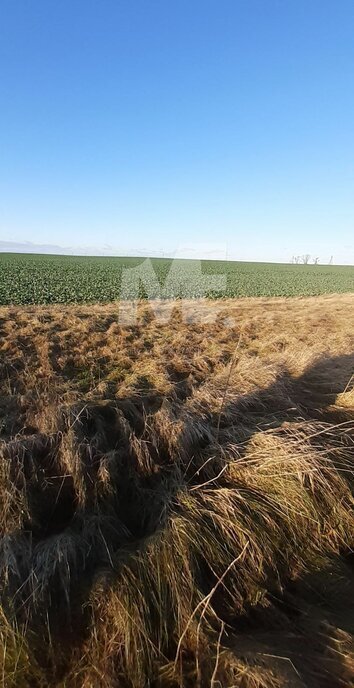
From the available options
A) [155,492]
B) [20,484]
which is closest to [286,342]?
[155,492]

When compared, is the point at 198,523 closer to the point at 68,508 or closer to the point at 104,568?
the point at 104,568

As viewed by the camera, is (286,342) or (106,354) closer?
(106,354)

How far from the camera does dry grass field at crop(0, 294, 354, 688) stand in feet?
8.48

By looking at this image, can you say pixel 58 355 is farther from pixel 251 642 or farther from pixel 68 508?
pixel 251 642

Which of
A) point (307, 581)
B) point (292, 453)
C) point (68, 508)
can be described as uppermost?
point (292, 453)

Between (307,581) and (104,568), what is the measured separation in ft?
5.84

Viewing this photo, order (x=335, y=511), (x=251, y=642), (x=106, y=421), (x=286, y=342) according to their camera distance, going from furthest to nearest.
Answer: (x=286, y=342), (x=106, y=421), (x=335, y=511), (x=251, y=642)

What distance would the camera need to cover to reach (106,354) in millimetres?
7684

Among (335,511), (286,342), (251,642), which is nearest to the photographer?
(251,642)

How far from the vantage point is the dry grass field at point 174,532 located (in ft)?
8.48

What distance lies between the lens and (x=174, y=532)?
3.33 meters

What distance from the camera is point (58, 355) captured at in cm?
739

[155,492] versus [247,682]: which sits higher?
[155,492]

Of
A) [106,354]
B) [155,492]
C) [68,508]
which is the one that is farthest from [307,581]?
[106,354]
